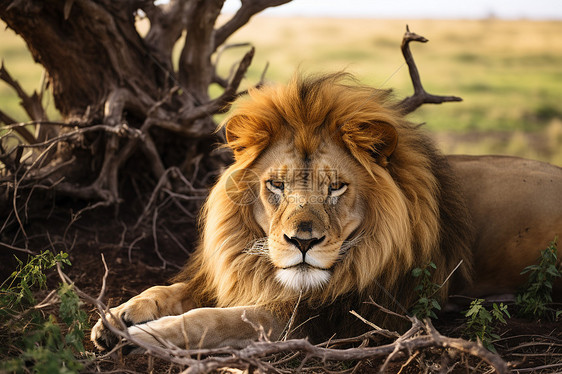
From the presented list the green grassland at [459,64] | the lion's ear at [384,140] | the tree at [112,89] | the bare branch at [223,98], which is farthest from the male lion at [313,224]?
the tree at [112,89]

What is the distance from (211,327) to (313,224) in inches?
28.9

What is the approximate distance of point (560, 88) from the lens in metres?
22.1

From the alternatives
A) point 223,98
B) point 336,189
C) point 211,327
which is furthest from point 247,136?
point 223,98

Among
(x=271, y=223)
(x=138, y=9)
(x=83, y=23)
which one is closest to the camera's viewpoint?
(x=271, y=223)

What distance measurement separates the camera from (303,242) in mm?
2764

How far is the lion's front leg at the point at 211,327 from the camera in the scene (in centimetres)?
285

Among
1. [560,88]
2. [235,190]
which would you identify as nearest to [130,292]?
[235,190]

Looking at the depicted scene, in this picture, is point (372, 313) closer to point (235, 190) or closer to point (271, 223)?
point (271, 223)

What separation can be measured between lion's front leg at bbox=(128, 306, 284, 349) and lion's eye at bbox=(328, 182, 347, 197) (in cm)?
70

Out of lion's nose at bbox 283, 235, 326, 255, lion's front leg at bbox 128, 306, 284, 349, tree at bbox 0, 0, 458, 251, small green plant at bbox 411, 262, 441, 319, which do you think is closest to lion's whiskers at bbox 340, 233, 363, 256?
lion's nose at bbox 283, 235, 326, 255

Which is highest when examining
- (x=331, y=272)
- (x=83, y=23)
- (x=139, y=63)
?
(x=83, y=23)

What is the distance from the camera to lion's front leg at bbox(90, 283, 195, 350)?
2832mm

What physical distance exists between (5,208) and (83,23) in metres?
1.46

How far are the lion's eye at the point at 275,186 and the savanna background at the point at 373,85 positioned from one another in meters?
0.76
